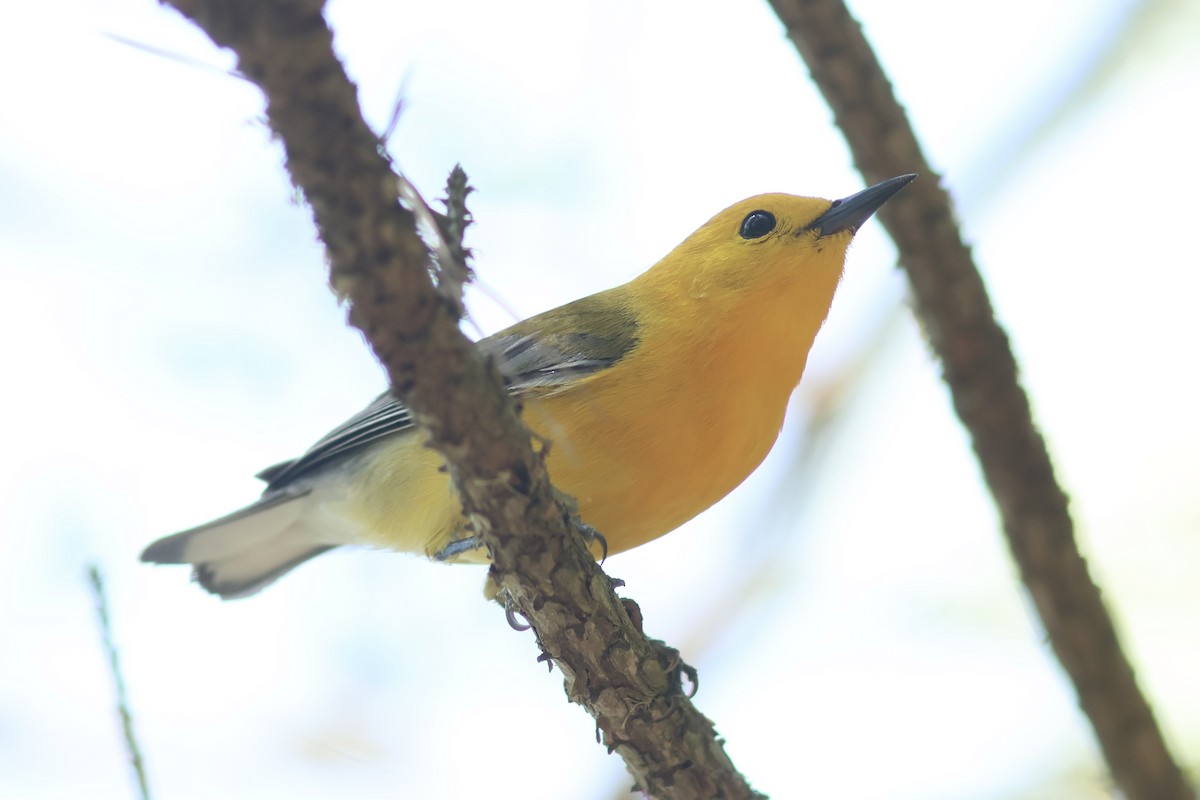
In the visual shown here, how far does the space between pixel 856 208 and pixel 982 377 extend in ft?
2.72

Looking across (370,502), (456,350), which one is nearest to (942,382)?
(370,502)

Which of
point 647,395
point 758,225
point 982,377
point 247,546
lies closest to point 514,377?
point 647,395

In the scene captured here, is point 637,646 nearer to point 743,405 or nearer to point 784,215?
→ point 743,405

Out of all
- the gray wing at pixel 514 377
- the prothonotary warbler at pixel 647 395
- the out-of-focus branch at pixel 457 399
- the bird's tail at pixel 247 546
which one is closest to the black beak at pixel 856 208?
the prothonotary warbler at pixel 647 395

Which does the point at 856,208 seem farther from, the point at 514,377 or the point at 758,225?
the point at 514,377

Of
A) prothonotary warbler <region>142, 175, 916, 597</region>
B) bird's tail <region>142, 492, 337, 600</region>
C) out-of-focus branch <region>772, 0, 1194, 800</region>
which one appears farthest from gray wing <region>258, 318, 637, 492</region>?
out-of-focus branch <region>772, 0, 1194, 800</region>

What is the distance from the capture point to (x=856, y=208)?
14.5 feet

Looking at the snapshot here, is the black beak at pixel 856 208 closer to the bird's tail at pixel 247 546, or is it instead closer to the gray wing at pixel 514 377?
the gray wing at pixel 514 377

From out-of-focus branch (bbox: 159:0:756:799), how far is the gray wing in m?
1.00

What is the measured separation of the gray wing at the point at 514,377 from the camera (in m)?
4.15

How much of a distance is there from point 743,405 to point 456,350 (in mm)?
2047

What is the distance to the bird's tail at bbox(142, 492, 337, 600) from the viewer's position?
5379mm

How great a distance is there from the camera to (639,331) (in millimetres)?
4395

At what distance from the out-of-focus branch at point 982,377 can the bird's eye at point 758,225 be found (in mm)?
473
